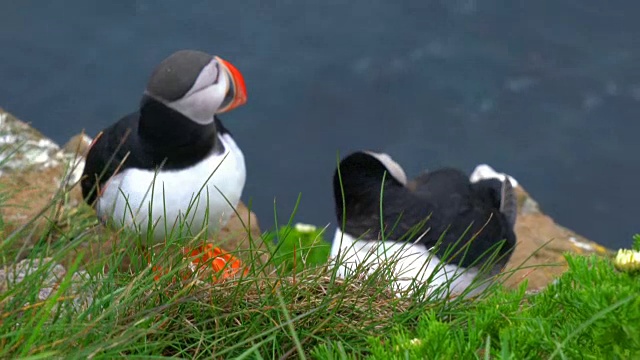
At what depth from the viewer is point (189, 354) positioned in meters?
2.30

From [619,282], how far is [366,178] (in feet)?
9.39

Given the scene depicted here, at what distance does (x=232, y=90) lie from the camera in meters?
4.68

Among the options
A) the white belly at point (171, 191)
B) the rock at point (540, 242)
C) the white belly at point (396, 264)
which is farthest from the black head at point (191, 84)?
the rock at point (540, 242)

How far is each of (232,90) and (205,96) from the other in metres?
0.26

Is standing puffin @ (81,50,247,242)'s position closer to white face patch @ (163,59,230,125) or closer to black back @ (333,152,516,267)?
white face patch @ (163,59,230,125)

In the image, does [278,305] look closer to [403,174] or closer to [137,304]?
[137,304]

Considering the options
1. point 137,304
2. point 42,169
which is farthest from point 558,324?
point 42,169

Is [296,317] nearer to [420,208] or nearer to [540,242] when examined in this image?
[420,208]

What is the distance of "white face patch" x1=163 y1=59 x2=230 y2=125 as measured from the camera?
4.41 metres

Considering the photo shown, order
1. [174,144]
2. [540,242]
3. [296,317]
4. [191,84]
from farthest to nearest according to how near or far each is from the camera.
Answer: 1. [540,242]
2. [174,144]
3. [191,84]
4. [296,317]

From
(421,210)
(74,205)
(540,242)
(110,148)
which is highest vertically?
(110,148)

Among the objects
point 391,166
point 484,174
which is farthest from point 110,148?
point 484,174

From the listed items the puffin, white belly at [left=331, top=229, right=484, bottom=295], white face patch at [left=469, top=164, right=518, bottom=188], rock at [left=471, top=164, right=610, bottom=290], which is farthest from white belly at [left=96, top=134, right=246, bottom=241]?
rock at [left=471, top=164, right=610, bottom=290]

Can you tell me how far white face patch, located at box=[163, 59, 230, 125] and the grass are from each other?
5.00 feet
